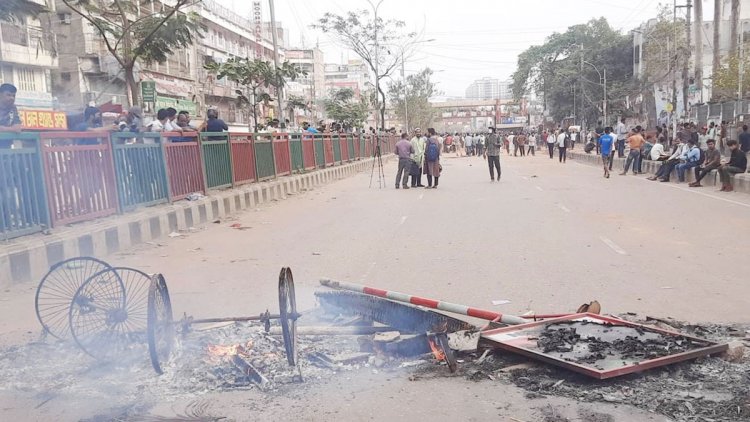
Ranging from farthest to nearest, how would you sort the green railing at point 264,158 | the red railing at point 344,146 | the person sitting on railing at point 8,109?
the red railing at point 344,146
the green railing at point 264,158
the person sitting on railing at point 8,109

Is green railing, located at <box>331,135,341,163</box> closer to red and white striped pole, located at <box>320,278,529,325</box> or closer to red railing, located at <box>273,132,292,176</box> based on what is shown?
red railing, located at <box>273,132,292,176</box>

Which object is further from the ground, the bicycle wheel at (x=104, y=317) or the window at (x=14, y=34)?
the window at (x=14, y=34)

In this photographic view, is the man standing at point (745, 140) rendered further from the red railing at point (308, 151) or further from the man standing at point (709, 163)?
the red railing at point (308, 151)

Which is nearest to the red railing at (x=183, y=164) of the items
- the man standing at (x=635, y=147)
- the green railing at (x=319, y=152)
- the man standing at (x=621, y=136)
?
the green railing at (x=319, y=152)

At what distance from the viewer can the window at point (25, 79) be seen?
25.6 m

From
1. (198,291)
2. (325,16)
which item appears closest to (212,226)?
(198,291)

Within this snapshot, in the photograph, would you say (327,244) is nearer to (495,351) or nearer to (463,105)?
(495,351)

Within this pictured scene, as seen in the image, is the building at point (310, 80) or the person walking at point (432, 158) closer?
the person walking at point (432, 158)

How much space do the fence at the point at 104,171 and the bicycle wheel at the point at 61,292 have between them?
254 centimetres

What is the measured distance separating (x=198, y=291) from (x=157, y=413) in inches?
109

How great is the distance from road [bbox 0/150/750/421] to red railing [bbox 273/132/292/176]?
3960mm

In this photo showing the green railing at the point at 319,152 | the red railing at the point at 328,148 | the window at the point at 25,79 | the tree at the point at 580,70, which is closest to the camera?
the green railing at the point at 319,152

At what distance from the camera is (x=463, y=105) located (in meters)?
132

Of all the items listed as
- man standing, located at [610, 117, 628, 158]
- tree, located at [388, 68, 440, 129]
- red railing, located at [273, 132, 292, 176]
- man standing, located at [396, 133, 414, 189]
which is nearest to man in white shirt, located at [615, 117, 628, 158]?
man standing, located at [610, 117, 628, 158]
